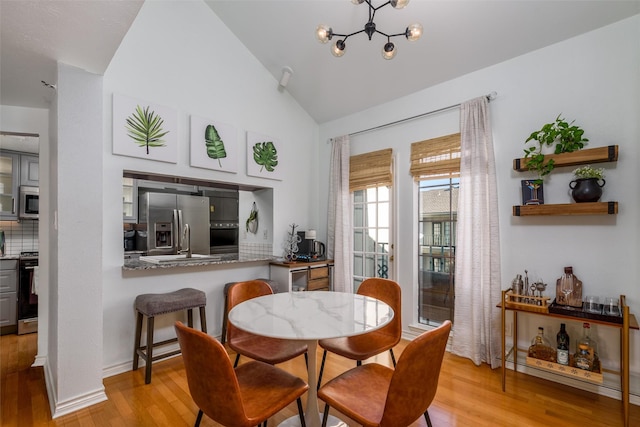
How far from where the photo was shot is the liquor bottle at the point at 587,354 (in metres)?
2.09

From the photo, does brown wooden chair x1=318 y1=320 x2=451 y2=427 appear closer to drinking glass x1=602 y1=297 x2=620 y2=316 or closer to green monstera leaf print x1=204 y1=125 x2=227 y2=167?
drinking glass x1=602 y1=297 x2=620 y2=316

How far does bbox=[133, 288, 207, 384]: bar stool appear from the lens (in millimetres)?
2365

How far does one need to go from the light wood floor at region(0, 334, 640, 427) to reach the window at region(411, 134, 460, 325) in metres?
0.71

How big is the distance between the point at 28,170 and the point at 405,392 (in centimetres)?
521

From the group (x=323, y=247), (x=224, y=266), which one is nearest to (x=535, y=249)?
(x=323, y=247)

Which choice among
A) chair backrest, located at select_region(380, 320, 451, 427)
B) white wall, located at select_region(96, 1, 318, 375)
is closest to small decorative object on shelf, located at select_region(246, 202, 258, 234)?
white wall, located at select_region(96, 1, 318, 375)

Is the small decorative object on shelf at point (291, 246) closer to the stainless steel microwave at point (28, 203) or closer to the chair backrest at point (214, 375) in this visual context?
the chair backrest at point (214, 375)

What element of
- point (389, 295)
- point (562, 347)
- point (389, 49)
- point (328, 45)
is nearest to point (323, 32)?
point (389, 49)

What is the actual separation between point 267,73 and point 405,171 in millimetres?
2117

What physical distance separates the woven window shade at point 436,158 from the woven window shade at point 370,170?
301mm

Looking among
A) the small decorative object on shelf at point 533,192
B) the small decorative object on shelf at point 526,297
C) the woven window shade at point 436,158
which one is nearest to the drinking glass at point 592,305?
the small decorative object on shelf at point 526,297

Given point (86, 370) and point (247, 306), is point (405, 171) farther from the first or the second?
point (86, 370)

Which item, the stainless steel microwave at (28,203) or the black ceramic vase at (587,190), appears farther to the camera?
the stainless steel microwave at (28,203)

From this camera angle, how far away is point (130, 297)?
2631 mm
